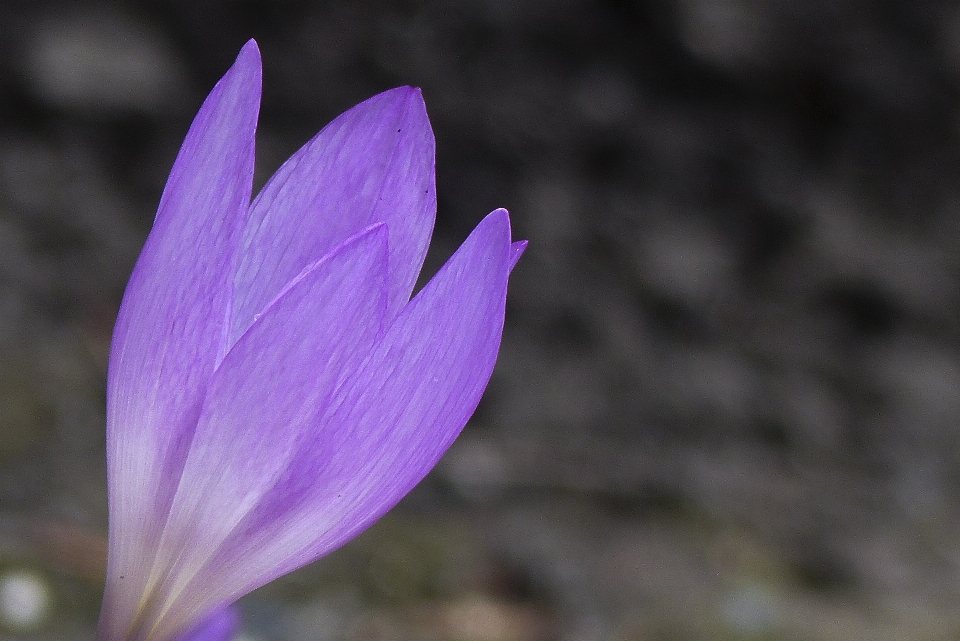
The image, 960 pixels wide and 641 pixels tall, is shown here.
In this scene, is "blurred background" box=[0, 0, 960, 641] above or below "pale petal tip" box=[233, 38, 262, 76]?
above

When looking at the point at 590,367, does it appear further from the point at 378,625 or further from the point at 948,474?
the point at 948,474

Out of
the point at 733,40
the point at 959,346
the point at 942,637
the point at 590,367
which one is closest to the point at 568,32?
the point at 733,40

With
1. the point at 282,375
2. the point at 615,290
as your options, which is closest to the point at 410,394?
the point at 282,375

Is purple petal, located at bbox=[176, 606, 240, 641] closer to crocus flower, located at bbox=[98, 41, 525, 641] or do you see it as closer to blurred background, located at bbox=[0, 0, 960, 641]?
crocus flower, located at bbox=[98, 41, 525, 641]

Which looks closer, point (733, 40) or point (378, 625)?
point (378, 625)

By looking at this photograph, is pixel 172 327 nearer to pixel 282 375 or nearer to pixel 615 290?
pixel 282 375

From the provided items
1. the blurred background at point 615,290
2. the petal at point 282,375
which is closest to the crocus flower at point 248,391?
the petal at point 282,375

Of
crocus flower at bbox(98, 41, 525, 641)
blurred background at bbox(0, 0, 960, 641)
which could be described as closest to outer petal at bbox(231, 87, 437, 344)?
crocus flower at bbox(98, 41, 525, 641)
